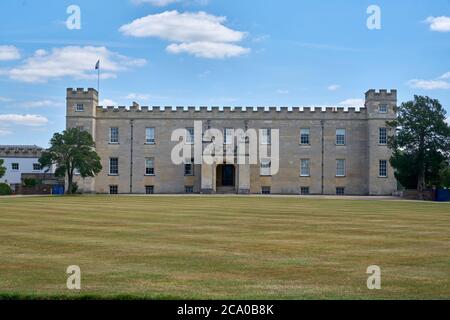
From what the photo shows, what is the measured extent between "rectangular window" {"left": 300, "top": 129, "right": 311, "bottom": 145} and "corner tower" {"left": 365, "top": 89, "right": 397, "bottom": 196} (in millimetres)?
5978

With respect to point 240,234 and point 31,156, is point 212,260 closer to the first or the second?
point 240,234

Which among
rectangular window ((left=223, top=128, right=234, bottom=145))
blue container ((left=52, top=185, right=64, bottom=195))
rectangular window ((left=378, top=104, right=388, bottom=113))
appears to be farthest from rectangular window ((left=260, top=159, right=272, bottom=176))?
blue container ((left=52, top=185, right=64, bottom=195))

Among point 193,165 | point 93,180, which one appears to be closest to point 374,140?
point 193,165

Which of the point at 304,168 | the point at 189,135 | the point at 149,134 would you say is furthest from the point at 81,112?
the point at 304,168

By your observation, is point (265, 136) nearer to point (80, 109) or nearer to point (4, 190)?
point (80, 109)

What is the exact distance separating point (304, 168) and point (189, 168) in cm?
1124

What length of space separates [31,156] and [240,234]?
6332 cm

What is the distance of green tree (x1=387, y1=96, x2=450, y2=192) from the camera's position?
45562 mm

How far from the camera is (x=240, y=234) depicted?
1530cm

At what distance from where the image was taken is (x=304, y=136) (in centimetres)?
5966

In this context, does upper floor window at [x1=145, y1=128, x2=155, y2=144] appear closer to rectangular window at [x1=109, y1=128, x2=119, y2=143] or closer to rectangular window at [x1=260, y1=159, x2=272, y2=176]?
rectangular window at [x1=109, y1=128, x2=119, y2=143]

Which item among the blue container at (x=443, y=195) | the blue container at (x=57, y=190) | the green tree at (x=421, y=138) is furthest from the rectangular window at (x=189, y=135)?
the blue container at (x=443, y=195)

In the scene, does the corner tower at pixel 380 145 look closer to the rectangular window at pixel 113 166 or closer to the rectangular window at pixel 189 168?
the rectangular window at pixel 189 168

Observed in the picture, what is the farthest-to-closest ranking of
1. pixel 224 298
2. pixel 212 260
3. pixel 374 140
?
pixel 374 140 < pixel 212 260 < pixel 224 298
